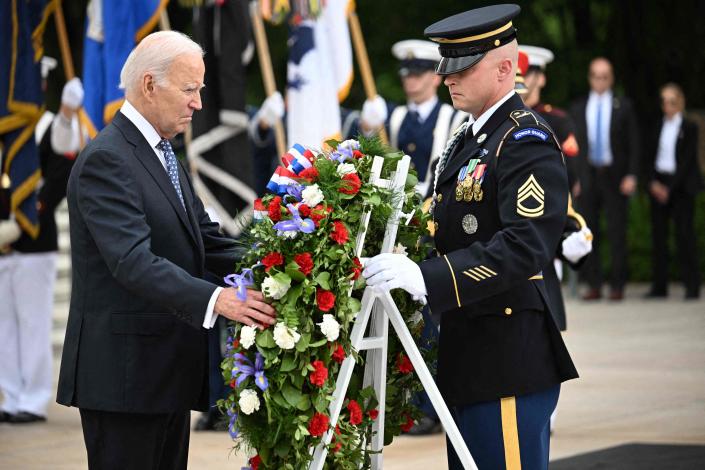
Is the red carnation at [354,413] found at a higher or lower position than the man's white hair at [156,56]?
lower

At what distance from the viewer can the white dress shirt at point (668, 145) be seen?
14445mm

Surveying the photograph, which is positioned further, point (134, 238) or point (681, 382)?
point (681, 382)

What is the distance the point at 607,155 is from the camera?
1442cm

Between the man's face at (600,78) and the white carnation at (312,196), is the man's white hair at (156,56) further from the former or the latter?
the man's face at (600,78)

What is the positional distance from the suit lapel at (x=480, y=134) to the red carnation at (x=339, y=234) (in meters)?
0.52

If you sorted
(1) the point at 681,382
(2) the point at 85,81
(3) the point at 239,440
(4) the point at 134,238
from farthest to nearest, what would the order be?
(1) the point at 681,382 < (2) the point at 85,81 < (3) the point at 239,440 < (4) the point at 134,238

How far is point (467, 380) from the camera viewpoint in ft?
13.4

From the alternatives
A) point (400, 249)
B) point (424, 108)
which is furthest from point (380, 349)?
point (424, 108)

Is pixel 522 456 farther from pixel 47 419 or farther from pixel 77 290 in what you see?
pixel 47 419

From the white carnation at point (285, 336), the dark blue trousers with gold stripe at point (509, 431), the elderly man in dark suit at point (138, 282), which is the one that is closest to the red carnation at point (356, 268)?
the white carnation at point (285, 336)

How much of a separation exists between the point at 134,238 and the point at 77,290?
0.35 m

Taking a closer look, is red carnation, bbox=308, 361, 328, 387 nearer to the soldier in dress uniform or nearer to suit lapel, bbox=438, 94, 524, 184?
the soldier in dress uniform

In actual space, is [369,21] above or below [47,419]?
above

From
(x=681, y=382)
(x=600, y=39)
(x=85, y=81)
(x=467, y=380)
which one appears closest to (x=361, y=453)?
(x=467, y=380)
